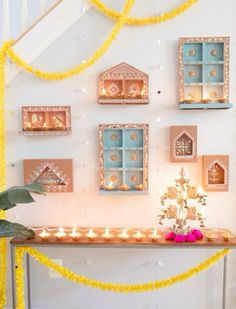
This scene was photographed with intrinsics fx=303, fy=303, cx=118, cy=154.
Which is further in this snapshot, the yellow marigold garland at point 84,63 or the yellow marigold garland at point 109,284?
the yellow marigold garland at point 84,63

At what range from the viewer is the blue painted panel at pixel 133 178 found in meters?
2.48

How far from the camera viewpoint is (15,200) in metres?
1.85

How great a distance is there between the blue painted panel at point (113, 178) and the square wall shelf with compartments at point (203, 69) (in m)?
0.75

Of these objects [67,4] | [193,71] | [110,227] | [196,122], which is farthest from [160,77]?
[110,227]

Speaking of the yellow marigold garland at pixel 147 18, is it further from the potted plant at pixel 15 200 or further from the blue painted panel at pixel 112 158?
the potted plant at pixel 15 200

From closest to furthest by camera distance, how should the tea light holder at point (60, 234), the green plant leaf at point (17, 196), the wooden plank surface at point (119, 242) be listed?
the green plant leaf at point (17, 196) → the wooden plank surface at point (119, 242) → the tea light holder at point (60, 234)

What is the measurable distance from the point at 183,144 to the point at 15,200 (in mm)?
1344

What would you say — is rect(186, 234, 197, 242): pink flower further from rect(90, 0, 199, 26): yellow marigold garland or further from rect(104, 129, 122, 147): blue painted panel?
rect(90, 0, 199, 26): yellow marigold garland

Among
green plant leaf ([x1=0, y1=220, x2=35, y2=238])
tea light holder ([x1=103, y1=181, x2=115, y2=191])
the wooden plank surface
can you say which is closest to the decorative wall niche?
tea light holder ([x1=103, y1=181, x2=115, y2=191])

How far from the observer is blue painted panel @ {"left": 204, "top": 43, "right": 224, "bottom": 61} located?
93.8 inches

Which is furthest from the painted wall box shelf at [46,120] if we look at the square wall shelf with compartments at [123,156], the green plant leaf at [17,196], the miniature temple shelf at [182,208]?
the miniature temple shelf at [182,208]

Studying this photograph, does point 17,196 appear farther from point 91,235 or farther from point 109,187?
point 109,187

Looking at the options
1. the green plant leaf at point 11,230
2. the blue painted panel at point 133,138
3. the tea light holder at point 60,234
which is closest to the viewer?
the green plant leaf at point 11,230

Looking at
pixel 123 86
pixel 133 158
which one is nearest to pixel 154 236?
pixel 133 158
